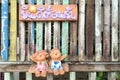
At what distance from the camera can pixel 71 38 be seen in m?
4.86

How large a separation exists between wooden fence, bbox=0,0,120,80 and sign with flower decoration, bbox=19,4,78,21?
0.31 ft

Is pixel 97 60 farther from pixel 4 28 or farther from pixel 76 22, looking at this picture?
pixel 4 28

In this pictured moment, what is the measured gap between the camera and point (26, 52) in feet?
16.0

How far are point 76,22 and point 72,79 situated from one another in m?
0.85

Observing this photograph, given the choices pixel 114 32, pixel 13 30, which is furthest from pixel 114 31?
pixel 13 30

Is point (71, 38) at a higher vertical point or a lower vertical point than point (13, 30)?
lower

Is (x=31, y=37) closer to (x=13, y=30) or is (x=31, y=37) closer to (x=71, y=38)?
(x=13, y=30)

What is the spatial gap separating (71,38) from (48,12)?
52cm

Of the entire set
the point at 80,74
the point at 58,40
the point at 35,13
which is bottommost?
the point at 80,74

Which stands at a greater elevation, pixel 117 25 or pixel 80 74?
pixel 117 25

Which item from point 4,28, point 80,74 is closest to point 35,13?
point 4,28

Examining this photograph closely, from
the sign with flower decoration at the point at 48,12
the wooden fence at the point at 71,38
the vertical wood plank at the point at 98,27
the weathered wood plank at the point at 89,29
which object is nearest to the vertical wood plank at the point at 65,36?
the wooden fence at the point at 71,38

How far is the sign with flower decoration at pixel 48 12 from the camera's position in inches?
187

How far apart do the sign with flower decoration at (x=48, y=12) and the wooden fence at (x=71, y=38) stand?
9 centimetres
